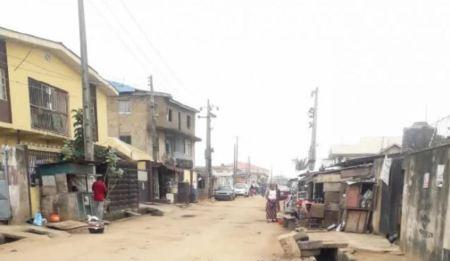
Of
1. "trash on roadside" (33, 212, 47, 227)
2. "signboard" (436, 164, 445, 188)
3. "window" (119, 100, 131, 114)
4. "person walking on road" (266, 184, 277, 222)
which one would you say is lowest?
"person walking on road" (266, 184, 277, 222)

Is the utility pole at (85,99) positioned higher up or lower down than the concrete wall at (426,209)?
higher up

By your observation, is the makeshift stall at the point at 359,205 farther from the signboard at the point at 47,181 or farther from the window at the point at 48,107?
the window at the point at 48,107

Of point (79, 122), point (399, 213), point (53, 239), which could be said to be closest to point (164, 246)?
point (53, 239)

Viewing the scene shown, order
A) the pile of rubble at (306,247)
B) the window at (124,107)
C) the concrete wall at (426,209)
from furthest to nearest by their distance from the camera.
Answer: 1. the window at (124,107)
2. the pile of rubble at (306,247)
3. the concrete wall at (426,209)

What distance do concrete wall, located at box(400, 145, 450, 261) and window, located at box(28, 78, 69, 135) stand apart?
15.2m

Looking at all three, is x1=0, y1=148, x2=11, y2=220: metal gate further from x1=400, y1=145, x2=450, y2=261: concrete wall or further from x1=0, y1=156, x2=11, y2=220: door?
x1=400, y1=145, x2=450, y2=261: concrete wall

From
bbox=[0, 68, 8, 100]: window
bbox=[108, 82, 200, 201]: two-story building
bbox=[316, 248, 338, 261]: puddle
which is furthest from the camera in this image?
bbox=[108, 82, 200, 201]: two-story building

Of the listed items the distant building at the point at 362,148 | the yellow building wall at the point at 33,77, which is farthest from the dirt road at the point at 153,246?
the distant building at the point at 362,148

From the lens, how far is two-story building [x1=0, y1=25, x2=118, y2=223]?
14.3 m

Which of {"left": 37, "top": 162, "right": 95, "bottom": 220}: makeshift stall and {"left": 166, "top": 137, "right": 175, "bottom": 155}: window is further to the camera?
{"left": 166, "top": 137, "right": 175, "bottom": 155}: window

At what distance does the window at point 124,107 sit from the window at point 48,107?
68.6ft

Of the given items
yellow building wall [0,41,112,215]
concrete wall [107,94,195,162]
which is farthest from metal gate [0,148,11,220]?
concrete wall [107,94,195,162]

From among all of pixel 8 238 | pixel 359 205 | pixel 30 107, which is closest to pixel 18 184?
pixel 8 238

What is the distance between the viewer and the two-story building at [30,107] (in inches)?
563
